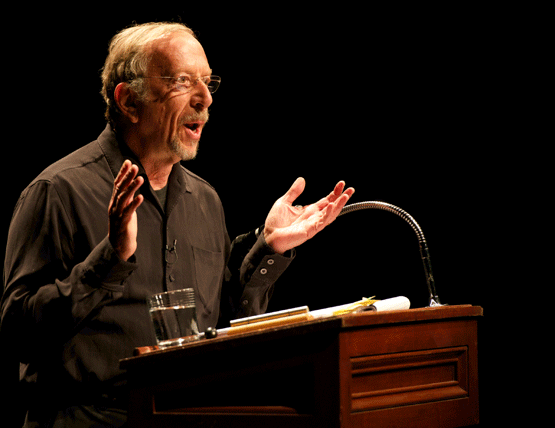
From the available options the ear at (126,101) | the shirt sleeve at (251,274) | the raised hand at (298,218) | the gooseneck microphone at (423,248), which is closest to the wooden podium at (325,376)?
the gooseneck microphone at (423,248)

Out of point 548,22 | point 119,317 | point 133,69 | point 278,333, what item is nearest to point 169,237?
point 119,317

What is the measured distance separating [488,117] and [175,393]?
2622 mm

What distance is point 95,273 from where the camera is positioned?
160 centimetres

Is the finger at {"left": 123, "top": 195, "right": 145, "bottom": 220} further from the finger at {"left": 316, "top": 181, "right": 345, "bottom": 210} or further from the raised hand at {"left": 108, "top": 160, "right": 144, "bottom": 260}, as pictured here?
the finger at {"left": 316, "top": 181, "right": 345, "bottom": 210}

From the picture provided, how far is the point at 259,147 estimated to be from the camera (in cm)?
378

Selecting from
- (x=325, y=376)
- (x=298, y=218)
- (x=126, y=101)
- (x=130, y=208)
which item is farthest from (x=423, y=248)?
(x=126, y=101)

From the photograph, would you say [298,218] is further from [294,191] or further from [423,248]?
[423,248]

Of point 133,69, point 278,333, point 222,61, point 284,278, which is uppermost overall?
point 222,61

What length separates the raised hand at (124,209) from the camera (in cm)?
149

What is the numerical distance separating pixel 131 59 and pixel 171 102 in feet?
0.80

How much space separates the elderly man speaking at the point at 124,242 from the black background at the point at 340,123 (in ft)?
3.43

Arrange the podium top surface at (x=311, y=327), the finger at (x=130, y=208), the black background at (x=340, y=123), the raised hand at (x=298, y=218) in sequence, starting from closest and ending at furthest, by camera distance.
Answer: the podium top surface at (x=311, y=327), the finger at (x=130, y=208), the raised hand at (x=298, y=218), the black background at (x=340, y=123)

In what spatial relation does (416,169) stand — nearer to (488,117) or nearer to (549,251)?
(488,117)

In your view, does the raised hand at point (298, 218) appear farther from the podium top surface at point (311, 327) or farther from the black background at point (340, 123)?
the black background at point (340, 123)
